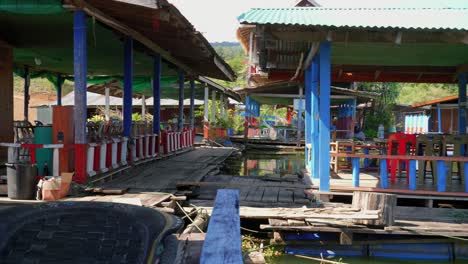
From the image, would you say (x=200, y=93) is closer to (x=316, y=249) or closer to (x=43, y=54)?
(x=43, y=54)

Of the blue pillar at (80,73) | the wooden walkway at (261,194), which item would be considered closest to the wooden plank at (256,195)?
the wooden walkway at (261,194)

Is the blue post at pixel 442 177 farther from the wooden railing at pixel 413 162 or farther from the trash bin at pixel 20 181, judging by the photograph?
the trash bin at pixel 20 181

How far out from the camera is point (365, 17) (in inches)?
281

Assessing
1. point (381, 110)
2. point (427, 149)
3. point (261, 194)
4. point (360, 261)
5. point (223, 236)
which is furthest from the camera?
point (381, 110)

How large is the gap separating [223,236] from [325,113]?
5.09 m

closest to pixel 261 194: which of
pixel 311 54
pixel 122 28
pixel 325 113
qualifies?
pixel 325 113

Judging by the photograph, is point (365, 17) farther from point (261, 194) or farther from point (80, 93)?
point (80, 93)

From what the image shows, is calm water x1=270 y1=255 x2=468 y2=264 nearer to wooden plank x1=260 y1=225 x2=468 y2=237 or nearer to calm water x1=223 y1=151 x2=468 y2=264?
calm water x1=223 y1=151 x2=468 y2=264

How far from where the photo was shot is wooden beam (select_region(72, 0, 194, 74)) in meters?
7.02

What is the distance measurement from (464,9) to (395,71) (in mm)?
3527

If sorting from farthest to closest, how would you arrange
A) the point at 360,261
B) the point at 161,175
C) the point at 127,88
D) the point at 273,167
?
the point at 273,167 < the point at 127,88 < the point at 161,175 < the point at 360,261

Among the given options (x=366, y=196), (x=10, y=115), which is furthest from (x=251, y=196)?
(x=10, y=115)

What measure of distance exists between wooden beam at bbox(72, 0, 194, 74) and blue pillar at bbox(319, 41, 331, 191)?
3.54 m

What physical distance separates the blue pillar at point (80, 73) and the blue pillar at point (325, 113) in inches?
141
